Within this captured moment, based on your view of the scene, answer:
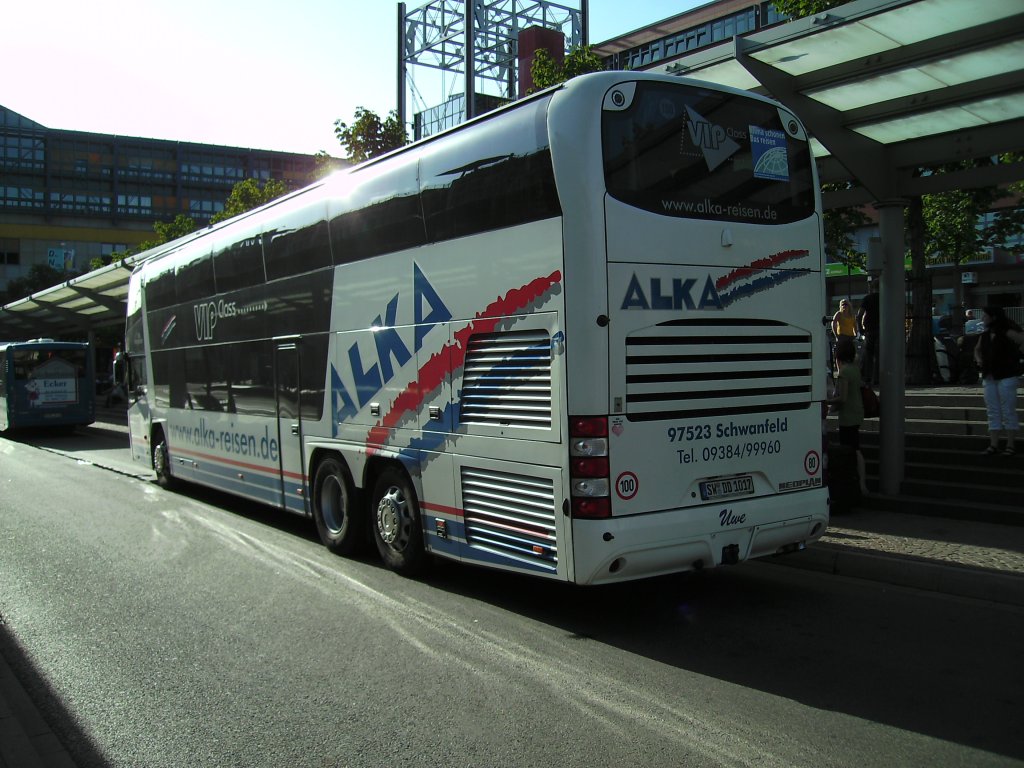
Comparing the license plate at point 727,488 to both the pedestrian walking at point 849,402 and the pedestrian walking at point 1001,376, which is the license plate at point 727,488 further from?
the pedestrian walking at point 1001,376

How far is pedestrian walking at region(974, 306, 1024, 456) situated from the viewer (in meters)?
9.57

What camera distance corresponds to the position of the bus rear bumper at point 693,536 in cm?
554

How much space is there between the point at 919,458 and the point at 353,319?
6943 mm

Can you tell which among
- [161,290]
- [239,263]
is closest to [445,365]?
[239,263]

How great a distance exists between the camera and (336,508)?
8766 millimetres

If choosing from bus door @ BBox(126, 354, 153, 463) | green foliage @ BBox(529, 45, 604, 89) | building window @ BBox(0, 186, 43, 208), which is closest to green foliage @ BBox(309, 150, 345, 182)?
green foliage @ BBox(529, 45, 604, 89)

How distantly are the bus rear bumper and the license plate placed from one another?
67 mm

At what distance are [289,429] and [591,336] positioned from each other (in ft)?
16.0

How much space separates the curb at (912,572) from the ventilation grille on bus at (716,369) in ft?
5.27

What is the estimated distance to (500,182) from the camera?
6238 millimetres

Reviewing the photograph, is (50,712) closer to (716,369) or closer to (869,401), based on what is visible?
(716,369)

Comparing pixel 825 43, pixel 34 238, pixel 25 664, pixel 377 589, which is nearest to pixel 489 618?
pixel 377 589

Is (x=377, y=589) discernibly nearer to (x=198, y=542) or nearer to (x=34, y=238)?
(x=198, y=542)

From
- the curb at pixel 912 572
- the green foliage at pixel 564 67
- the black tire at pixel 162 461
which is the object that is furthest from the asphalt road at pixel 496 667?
the green foliage at pixel 564 67
